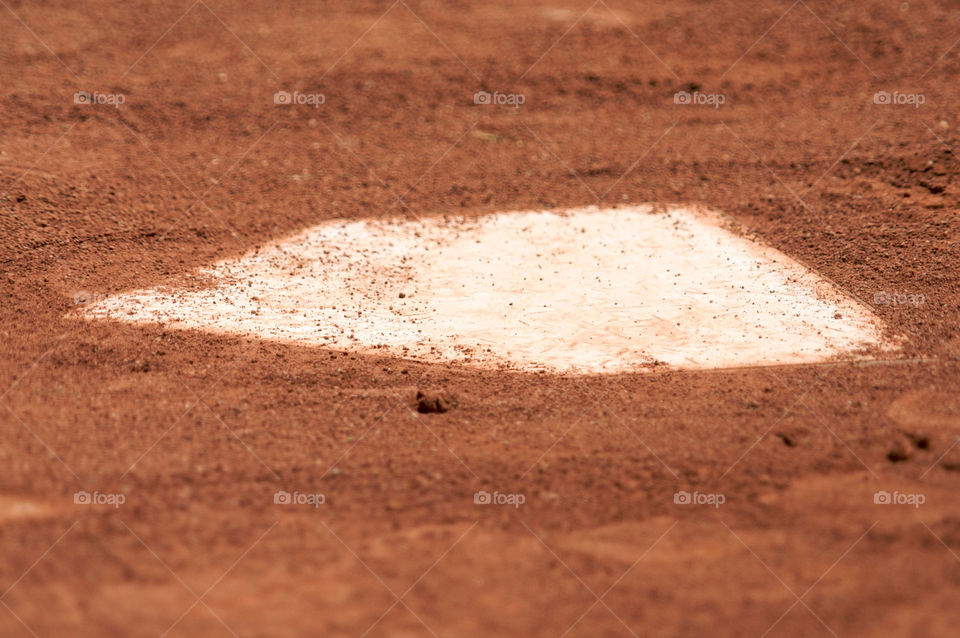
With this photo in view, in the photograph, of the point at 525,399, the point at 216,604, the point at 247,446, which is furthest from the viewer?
the point at 525,399

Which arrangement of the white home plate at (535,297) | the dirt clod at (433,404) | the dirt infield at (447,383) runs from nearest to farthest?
the dirt infield at (447,383) < the dirt clod at (433,404) < the white home plate at (535,297)

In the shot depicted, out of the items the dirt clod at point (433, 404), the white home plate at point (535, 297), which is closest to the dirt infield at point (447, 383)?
the dirt clod at point (433, 404)

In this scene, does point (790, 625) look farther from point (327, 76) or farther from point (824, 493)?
point (327, 76)

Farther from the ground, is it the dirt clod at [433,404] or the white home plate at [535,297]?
the white home plate at [535,297]

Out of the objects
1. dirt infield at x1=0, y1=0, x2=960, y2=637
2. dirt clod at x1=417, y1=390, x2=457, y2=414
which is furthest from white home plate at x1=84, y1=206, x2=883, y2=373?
dirt clod at x1=417, y1=390, x2=457, y2=414

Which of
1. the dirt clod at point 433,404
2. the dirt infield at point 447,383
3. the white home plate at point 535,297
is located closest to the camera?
the dirt infield at point 447,383

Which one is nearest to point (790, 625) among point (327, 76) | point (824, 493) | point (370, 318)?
point (824, 493)

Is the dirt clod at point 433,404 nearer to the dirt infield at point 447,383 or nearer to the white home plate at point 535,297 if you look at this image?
the dirt infield at point 447,383
